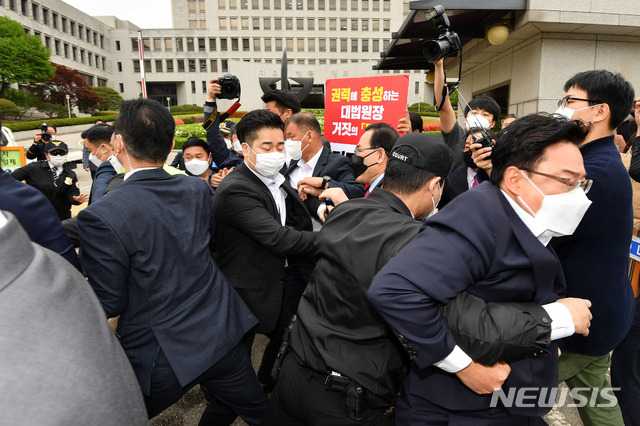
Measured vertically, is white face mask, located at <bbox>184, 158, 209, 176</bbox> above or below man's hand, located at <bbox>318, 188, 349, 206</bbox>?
above

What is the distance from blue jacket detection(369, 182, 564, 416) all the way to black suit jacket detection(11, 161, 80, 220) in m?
5.77

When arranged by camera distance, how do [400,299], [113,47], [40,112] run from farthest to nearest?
[113,47], [40,112], [400,299]

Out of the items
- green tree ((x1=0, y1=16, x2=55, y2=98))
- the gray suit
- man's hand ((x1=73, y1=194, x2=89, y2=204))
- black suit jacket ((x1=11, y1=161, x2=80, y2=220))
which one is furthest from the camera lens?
green tree ((x1=0, y1=16, x2=55, y2=98))

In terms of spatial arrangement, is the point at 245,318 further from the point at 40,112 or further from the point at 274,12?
the point at 274,12

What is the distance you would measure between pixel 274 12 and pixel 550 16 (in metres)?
61.1

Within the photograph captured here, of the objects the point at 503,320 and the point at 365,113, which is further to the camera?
the point at 365,113

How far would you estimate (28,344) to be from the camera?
22.0 inches

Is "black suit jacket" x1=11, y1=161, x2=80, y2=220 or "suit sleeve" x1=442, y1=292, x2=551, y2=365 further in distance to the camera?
"black suit jacket" x1=11, y1=161, x2=80, y2=220

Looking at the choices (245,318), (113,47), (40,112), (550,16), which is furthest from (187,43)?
(245,318)

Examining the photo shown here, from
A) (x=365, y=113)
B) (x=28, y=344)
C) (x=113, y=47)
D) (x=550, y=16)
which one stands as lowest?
(x=28, y=344)

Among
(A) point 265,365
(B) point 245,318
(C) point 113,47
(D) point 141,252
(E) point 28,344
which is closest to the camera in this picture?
(E) point 28,344

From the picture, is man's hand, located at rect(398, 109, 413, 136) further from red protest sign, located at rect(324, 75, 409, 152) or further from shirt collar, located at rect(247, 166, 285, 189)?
shirt collar, located at rect(247, 166, 285, 189)

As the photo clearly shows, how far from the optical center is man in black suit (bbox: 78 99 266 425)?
176cm

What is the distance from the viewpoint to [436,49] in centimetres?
303
